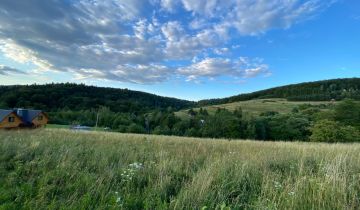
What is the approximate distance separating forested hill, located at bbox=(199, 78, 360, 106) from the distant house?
118 meters

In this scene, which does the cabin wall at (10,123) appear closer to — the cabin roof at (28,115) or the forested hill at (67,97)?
the cabin roof at (28,115)

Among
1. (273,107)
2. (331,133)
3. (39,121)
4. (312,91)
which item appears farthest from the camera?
(312,91)

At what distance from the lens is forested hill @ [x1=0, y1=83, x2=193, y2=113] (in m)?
92.8

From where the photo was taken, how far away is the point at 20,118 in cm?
5200

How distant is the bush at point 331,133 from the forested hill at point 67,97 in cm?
8701

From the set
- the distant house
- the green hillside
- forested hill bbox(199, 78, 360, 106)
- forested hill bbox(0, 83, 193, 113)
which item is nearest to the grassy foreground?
the distant house

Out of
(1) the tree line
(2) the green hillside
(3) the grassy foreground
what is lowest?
(1) the tree line

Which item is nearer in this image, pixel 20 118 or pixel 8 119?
pixel 8 119

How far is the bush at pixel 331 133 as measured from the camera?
133ft

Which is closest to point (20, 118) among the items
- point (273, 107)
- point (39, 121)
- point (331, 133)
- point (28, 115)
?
point (28, 115)

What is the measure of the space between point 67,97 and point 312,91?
426 feet

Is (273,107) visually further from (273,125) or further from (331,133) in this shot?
(331,133)

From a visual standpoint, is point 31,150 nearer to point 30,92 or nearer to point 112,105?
point 30,92

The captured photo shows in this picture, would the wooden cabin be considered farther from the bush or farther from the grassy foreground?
the bush
